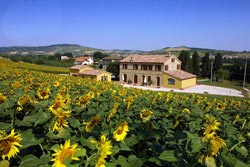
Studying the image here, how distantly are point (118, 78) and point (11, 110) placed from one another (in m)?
49.9

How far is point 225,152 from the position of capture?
168 centimetres

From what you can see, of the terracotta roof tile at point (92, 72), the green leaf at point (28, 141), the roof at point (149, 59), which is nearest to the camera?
the green leaf at point (28, 141)

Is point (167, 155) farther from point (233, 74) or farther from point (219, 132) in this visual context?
point (233, 74)

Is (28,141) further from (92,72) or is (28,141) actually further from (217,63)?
(217,63)

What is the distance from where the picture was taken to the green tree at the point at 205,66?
2542 inches

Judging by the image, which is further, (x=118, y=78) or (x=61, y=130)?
(x=118, y=78)

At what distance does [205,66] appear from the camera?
65.3 m

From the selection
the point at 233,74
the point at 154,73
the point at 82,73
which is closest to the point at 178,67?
the point at 154,73

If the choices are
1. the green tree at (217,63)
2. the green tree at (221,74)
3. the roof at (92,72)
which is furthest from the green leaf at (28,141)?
the green tree at (217,63)

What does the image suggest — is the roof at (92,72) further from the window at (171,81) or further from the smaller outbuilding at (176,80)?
the window at (171,81)

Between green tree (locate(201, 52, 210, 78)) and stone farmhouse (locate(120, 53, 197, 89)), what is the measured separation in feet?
62.4

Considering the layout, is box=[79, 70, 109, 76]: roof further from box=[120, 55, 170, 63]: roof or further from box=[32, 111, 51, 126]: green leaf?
box=[32, 111, 51, 126]: green leaf

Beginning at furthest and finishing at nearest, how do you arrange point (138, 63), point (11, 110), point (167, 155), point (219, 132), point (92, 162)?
point (138, 63) → point (219, 132) → point (11, 110) → point (167, 155) → point (92, 162)

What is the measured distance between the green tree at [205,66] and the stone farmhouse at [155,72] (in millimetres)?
19018
